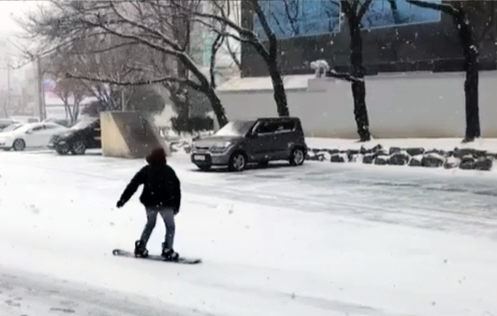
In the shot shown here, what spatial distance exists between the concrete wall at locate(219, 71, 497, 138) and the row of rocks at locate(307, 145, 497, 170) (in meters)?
5.51

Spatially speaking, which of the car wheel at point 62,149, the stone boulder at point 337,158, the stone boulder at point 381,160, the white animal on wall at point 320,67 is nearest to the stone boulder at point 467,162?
the stone boulder at point 381,160

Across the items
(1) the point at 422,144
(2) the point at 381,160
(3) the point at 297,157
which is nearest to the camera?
(2) the point at 381,160

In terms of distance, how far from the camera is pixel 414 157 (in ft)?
75.9

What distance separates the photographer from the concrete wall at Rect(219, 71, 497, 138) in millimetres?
28938

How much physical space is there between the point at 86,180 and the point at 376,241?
10.8 m

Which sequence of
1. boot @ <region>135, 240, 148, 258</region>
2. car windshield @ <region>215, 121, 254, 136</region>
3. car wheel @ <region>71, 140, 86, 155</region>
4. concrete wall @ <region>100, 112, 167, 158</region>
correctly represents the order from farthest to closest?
car wheel @ <region>71, 140, 86, 155</region>
concrete wall @ <region>100, 112, 167, 158</region>
car windshield @ <region>215, 121, 254, 136</region>
boot @ <region>135, 240, 148, 258</region>

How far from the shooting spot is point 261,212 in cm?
1354

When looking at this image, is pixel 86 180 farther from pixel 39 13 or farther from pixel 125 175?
pixel 39 13

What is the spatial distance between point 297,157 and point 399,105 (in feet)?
29.3

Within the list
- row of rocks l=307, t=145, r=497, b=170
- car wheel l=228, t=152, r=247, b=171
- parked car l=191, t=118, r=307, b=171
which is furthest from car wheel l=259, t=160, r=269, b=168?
row of rocks l=307, t=145, r=497, b=170

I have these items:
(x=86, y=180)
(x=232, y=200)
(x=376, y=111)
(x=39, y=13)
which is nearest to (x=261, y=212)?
(x=232, y=200)

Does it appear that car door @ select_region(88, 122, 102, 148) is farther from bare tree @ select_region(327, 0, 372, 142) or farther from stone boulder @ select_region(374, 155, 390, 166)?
stone boulder @ select_region(374, 155, 390, 166)

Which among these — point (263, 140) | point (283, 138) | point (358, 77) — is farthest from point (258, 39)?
point (263, 140)

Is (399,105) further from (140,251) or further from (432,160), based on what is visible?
(140,251)
